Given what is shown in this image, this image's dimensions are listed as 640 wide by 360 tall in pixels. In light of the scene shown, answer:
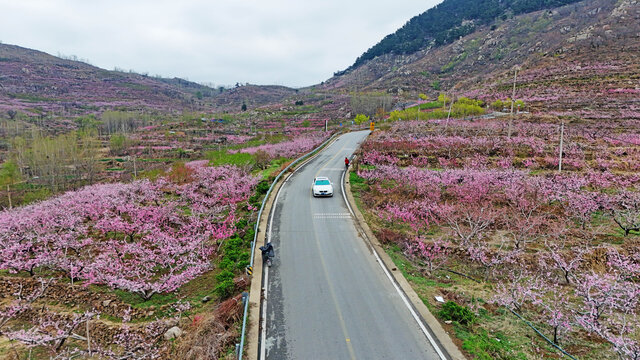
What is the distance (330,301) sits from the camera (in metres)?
11.4

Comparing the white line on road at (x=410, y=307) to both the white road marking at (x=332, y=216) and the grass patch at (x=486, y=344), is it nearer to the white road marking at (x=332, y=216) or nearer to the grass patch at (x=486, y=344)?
the grass patch at (x=486, y=344)

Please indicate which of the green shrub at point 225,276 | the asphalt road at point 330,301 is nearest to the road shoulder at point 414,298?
the asphalt road at point 330,301

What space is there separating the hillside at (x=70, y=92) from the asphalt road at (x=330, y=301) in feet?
355

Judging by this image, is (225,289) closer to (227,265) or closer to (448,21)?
(227,265)

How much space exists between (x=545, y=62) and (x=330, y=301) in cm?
9893

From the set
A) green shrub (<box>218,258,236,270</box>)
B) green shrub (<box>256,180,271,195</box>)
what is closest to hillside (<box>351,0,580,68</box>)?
green shrub (<box>256,180,271,195</box>)

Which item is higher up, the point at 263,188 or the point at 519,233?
the point at 263,188

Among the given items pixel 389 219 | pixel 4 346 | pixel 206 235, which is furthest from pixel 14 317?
pixel 389 219

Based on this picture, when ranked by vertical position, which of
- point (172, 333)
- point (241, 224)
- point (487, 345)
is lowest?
point (172, 333)

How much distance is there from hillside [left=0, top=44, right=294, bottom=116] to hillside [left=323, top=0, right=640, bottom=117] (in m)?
83.8

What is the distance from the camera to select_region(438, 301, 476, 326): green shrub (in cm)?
1007

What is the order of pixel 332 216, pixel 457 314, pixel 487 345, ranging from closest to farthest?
pixel 487 345 < pixel 457 314 < pixel 332 216

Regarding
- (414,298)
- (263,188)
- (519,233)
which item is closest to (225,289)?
(414,298)

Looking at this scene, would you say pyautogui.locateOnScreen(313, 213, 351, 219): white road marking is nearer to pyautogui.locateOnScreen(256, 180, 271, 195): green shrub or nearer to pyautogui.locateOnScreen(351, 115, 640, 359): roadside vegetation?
pyautogui.locateOnScreen(351, 115, 640, 359): roadside vegetation
